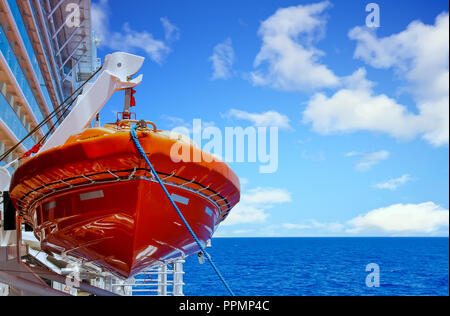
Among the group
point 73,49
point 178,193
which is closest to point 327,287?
point 73,49

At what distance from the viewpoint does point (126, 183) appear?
523cm

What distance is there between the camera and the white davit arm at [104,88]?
25.2 feet

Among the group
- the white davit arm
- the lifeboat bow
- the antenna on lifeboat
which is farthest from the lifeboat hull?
the antenna on lifeboat

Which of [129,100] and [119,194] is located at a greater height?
[129,100]

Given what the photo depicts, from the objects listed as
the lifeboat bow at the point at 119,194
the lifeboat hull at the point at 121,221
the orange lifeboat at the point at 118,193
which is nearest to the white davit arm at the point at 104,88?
the lifeboat bow at the point at 119,194

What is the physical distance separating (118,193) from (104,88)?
10.3ft

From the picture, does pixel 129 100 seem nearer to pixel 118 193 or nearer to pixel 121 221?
pixel 118 193

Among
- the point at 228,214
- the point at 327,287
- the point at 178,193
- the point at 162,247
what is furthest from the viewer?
the point at 327,287

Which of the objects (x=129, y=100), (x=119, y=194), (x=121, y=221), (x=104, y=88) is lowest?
(x=121, y=221)

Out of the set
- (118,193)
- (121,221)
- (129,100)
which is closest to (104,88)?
(129,100)

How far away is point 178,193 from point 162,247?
104cm

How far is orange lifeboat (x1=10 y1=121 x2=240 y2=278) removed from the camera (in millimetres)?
5055

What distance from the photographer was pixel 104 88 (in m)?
7.77
